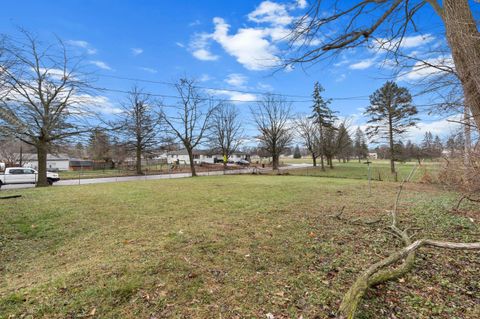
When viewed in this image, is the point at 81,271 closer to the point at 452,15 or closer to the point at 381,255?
the point at 381,255

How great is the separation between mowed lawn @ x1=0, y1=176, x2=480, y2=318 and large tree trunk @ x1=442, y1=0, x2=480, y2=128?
77.1 inches

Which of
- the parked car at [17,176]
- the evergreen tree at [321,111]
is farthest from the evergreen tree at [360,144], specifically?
the parked car at [17,176]

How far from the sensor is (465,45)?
7.54ft

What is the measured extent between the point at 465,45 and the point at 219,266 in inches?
143

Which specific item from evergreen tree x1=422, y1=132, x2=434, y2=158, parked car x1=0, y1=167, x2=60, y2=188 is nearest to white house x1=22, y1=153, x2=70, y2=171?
parked car x1=0, y1=167, x2=60, y2=188

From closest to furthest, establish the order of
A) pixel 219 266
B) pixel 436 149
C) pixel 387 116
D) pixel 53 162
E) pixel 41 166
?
pixel 219 266
pixel 436 149
pixel 41 166
pixel 387 116
pixel 53 162

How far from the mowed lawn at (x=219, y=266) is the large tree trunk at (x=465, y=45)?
6.43 feet

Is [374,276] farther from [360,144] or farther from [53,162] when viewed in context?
[360,144]

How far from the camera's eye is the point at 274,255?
133 inches

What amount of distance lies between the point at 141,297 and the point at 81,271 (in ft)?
3.79

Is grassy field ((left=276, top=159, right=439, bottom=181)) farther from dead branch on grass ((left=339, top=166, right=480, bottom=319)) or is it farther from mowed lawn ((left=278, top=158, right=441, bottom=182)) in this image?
dead branch on grass ((left=339, top=166, right=480, bottom=319))

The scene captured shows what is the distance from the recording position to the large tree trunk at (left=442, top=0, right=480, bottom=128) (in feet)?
7.42

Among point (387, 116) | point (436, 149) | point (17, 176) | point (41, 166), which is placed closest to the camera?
point (436, 149)

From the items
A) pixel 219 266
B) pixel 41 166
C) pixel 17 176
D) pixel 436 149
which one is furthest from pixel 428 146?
pixel 17 176
